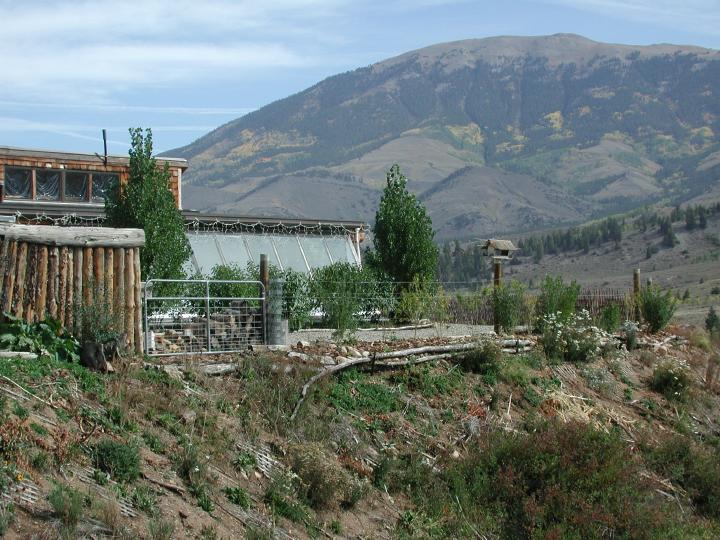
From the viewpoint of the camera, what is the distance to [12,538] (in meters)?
9.58

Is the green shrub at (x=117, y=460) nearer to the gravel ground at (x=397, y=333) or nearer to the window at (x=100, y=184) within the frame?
the gravel ground at (x=397, y=333)

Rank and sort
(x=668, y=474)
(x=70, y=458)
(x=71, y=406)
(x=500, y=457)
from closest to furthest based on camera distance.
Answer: (x=70, y=458), (x=71, y=406), (x=500, y=457), (x=668, y=474)

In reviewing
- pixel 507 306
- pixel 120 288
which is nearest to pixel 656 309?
pixel 507 306

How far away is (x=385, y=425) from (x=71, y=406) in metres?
5.49

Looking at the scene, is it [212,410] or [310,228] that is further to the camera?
[310,228]

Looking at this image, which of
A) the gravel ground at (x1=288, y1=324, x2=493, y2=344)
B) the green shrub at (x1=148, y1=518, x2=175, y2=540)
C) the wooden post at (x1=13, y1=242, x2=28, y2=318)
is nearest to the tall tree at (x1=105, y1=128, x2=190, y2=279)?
the gravel ground at (x1=288, y1=324, x2=493, y2=344)

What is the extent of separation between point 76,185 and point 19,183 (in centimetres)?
179

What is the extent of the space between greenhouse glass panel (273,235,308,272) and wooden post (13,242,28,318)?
660 inches

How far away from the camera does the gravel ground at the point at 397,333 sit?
69.3 feet

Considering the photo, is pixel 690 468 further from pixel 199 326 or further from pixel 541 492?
pixel 199 326

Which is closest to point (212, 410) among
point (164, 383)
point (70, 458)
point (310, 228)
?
point (164, 383)

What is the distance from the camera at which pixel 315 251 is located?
3328 centimetres

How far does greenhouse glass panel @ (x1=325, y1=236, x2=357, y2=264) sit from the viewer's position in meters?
33.6

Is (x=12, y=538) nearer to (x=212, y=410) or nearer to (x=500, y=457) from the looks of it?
(x=212, y=410)
